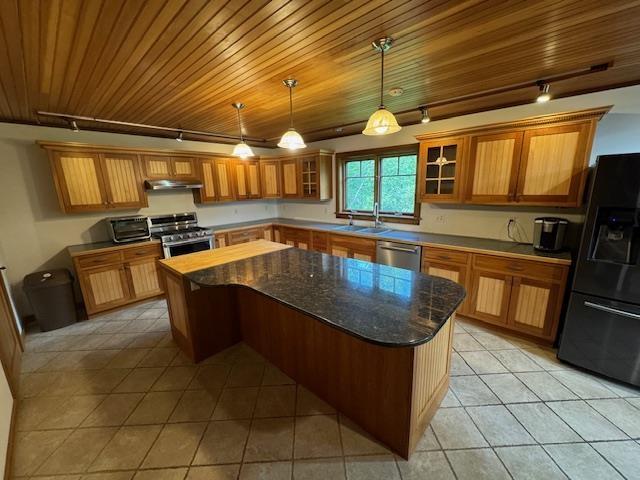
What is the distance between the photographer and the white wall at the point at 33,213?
10.0ft

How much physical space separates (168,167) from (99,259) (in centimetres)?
162

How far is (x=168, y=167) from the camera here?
13.1 ft

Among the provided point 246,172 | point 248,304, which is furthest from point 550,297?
point 246,172

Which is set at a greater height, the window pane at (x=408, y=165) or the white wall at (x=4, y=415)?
the window pane at (x=408, y=165)

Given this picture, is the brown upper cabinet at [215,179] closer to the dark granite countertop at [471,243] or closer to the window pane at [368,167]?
the dark granite countertop at [471,243]

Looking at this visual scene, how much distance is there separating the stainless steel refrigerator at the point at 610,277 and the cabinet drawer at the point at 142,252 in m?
4.81

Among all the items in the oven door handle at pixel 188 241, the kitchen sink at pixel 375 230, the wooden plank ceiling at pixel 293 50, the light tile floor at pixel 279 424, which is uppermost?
the wooden plank ceiling at pixel 293 50

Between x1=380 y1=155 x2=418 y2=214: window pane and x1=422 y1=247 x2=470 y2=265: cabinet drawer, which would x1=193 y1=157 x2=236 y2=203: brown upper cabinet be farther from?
x1=422 y1=247 x2=470 y2=265: cabinet drawer

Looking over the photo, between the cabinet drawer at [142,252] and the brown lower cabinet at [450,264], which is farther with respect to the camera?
the cabinet drawer at [142,252]

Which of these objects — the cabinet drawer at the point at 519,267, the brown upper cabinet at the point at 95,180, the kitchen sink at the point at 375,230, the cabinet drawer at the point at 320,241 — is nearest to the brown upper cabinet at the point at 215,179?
the brown upper cabinet at the point at 95,180

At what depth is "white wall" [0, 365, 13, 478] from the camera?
148cm

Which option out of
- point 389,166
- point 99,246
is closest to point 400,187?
point 389,166

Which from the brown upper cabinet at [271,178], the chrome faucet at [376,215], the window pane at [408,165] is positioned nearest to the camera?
the window pane at [408,165]

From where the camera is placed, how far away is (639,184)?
1.85 meters
